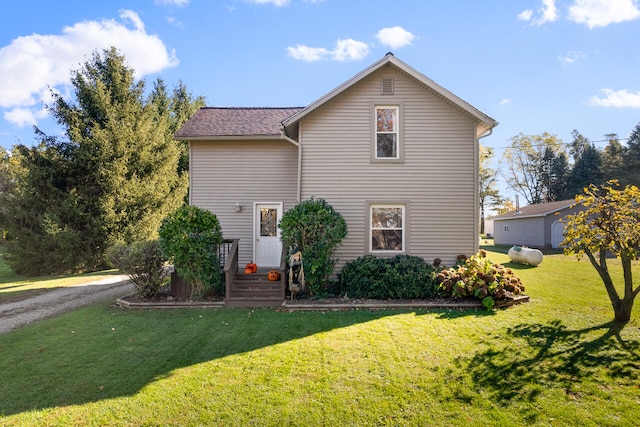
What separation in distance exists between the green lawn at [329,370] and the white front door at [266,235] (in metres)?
3.84

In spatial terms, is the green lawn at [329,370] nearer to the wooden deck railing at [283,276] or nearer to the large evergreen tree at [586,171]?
the wooden deck railing at [283,276]

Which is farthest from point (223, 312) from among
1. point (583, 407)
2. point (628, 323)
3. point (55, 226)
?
point (55, 226)

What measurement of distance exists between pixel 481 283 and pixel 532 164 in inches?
1891

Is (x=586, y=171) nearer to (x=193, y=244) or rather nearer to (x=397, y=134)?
(x=397, y=134)

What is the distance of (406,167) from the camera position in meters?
9.45

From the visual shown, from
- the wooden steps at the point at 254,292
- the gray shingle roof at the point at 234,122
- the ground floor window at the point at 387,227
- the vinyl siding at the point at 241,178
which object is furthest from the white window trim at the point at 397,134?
the wooden steps at the point at 254,292

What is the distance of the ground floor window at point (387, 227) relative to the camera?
949 centimetres

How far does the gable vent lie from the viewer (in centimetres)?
955

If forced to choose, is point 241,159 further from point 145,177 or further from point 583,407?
point 583,407

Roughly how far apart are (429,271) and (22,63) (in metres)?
20.3

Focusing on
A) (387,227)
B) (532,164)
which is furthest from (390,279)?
(532,164)


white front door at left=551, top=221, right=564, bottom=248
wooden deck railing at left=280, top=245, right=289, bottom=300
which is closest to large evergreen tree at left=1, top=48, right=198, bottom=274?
wooden deck railing at left=280, top=245, right=289, bottom=300

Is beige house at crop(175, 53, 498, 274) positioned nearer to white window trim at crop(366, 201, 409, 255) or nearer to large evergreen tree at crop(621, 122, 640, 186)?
white window trim at crop(366, 201, 409, 255)

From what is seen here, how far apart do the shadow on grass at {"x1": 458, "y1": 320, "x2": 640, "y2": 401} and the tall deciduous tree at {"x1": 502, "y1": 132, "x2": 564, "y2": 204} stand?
47.4 metres
